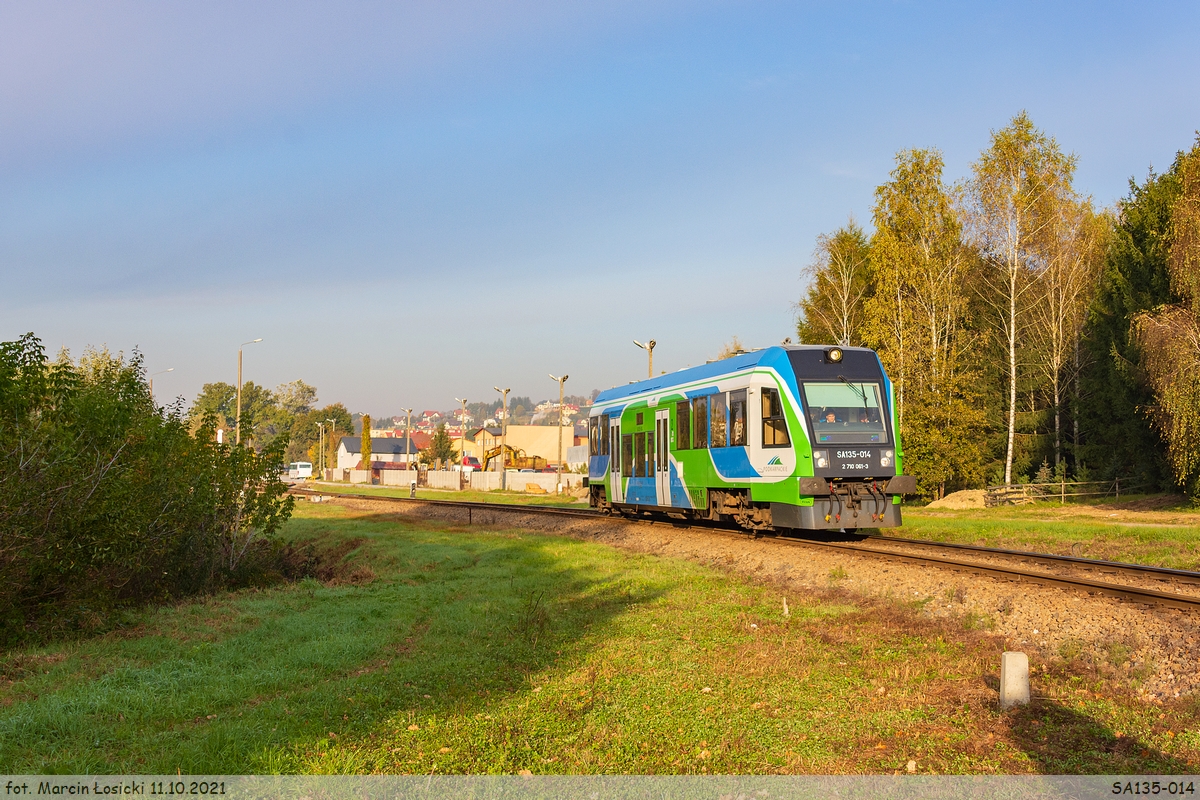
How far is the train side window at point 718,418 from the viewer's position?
18406 millimetres

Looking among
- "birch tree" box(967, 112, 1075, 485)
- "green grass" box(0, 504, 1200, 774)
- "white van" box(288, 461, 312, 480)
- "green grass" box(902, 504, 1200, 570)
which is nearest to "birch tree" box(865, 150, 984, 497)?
"birch tree" box(967, 112, 1075, 485)

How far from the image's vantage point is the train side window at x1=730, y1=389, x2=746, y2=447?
17562 millimetres

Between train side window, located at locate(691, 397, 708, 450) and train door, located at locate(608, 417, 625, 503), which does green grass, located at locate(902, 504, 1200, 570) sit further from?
train door, located at locate(608, 417, 625, 503)

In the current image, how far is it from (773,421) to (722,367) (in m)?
Answer: 2.58

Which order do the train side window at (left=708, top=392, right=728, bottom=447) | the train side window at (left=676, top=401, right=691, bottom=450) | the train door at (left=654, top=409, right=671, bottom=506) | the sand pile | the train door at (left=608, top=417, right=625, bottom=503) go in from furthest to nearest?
the sand pile, the train door at (left=608, top=417, right=625, bottom=503), the train door at (left=654, top=409, right=671, bottom=506), the train side window at (left=676, top=401, right=691, bottom=450), the train side window at (left=708, top=392, right=728, bottom=447)

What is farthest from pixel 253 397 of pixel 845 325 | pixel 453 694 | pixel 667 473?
pixel 453 694

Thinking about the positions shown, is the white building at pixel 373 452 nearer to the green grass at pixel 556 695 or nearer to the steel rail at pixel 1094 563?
the steel rail at pixel 1094 563

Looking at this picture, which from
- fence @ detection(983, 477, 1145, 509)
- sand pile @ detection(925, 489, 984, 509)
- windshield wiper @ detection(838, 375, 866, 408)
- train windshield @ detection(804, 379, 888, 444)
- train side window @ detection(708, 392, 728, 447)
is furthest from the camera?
fence @ detection(983, 477, 1145, 509)

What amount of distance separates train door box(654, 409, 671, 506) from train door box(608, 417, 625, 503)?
122 inches

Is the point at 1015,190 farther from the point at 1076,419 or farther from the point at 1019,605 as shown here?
the point at 1019,605

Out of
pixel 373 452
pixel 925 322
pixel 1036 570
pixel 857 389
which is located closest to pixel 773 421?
pixel 857 389

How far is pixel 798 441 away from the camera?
1619 centimetres

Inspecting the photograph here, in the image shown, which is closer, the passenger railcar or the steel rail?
the steel rail

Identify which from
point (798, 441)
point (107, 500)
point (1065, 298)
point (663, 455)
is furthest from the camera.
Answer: point (1065, 298)
